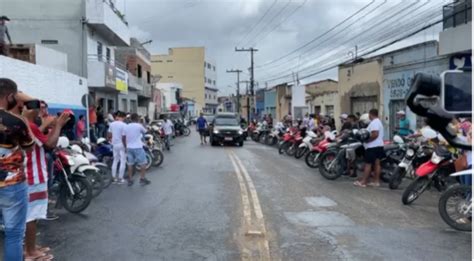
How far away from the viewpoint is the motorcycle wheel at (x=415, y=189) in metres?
9.19

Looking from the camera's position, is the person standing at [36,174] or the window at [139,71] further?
the window at [139,71]

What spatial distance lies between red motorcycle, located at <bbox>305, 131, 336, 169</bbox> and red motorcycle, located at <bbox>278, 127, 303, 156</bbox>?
370 cm

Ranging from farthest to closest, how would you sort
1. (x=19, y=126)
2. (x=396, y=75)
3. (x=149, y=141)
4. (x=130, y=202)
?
(x=396, y=75), (x=149, y=141), (x=130, y=202), (x=19, y=126)

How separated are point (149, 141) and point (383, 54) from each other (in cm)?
1151

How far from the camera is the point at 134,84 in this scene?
126 ft

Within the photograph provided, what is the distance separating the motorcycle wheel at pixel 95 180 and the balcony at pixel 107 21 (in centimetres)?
1889

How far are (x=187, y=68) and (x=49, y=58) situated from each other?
87.6m

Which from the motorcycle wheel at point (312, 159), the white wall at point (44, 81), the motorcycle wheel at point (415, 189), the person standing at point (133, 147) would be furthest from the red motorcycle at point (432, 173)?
the white wall at point (44, 81)

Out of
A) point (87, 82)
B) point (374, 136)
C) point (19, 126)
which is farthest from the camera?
point (87, 82)

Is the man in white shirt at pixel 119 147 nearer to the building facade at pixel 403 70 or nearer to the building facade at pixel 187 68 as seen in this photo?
the building facade at pixel 403 70

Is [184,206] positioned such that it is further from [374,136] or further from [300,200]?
[374,136]

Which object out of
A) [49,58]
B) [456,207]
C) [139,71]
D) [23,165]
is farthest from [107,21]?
[23,165]

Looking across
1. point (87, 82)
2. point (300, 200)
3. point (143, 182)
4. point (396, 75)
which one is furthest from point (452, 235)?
point (87, 82)

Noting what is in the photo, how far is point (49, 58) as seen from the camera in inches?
899
